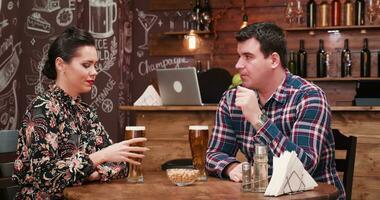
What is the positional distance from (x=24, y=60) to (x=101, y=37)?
0.84 m

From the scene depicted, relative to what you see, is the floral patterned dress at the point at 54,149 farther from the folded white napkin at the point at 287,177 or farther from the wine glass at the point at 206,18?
the wine glass at the point at 206,18

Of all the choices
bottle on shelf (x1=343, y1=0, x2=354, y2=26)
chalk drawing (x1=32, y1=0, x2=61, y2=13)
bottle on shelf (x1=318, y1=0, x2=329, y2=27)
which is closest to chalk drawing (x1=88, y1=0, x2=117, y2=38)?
chalk drawing (x1=32, y1=0, x2=61, y2=13)

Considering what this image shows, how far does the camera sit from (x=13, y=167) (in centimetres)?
226

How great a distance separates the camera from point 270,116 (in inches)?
90.0

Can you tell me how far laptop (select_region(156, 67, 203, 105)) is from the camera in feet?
14.0

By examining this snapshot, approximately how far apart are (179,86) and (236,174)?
2.33 m

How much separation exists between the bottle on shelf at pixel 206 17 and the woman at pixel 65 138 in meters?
4.21

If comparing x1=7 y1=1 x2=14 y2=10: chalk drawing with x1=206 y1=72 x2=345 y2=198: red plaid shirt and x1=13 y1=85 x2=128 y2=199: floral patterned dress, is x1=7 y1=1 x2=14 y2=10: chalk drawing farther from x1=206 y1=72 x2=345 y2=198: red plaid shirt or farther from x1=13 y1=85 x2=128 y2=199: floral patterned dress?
x1=206 y1=72 x2=345 y2=198: red plaid shirt

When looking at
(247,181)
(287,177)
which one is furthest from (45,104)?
(287,177)

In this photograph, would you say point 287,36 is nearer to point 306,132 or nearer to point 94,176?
point 306,132

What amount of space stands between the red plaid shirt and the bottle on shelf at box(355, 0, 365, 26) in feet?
13.6

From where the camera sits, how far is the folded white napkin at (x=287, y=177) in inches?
68.2

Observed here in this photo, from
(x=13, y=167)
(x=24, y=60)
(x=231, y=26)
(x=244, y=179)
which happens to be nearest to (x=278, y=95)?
(x=244, y=179)

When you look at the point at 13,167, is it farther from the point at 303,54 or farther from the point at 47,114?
the point at 303,54
